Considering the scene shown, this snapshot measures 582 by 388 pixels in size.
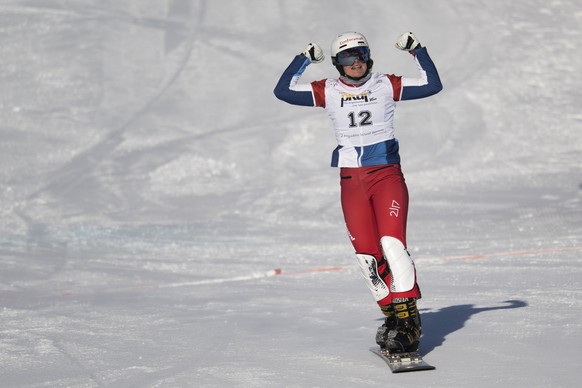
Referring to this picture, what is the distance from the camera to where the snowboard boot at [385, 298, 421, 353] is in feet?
22.0

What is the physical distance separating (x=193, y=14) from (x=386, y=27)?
11.1 feet

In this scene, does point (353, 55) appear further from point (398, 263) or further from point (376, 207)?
point (398, 263)

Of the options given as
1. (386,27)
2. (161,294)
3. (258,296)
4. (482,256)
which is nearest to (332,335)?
(258,296)

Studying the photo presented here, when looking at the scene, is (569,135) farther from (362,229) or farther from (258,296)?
(362,229)

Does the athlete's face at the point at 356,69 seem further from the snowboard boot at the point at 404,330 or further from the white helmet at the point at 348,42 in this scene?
the snowboard boot at the point at 404,330

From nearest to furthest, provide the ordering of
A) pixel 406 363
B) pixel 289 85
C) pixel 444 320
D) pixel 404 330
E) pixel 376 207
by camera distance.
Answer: pixel 406 363, pixel 404 330, pixel 376 207, pixel 289 85, pixel 444 320

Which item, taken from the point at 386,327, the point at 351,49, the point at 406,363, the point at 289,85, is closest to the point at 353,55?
the point at 351,49

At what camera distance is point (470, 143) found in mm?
16484

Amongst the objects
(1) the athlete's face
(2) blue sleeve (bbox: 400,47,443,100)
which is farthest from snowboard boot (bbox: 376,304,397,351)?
(1) the athlete's face

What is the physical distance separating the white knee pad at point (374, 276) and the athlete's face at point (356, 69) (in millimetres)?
1124

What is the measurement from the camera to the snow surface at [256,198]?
7.29 metres

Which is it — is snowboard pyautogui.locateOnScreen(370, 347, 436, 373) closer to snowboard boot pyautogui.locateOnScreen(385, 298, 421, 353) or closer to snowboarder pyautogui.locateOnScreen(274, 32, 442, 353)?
snowboard boot pyautogui.locateOnScreen(385, 298, 421, 353)

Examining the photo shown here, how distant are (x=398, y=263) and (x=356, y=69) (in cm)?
123

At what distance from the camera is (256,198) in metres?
14.9
